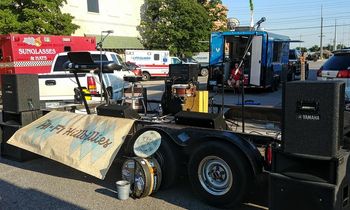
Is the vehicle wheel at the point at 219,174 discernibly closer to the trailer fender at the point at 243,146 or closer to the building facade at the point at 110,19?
the trailer fender at the point at 243,146

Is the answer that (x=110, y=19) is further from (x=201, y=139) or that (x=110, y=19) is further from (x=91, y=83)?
(x=201, y=139)

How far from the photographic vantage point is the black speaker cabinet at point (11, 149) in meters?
7.11

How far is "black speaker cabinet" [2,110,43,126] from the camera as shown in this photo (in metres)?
7.11

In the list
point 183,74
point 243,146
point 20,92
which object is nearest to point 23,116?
point 20,92

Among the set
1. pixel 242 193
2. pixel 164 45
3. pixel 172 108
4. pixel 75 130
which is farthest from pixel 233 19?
pixel 164 45

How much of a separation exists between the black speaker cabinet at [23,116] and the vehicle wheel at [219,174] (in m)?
3.44

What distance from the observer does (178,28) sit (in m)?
40.3

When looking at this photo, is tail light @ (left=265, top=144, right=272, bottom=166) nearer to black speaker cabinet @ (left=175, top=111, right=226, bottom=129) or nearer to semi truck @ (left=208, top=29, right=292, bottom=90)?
black speaker cabinet @ (left=175, top=111, right=226, bottom=129)

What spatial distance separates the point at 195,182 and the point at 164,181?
0.47m

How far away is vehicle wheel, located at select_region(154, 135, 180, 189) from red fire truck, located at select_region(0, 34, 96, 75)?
43.4ft

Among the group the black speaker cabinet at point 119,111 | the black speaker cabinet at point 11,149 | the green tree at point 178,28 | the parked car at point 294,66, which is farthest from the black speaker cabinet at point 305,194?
the green tree at point 178,28

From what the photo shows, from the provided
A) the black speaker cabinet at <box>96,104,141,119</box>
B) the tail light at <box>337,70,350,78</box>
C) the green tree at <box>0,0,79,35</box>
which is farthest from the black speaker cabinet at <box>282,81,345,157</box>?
the green tree at <box>0,0,79,35</box>

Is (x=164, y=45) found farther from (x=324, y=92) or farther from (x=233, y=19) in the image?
(x=324, y=92)

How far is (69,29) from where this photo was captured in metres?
30.3
